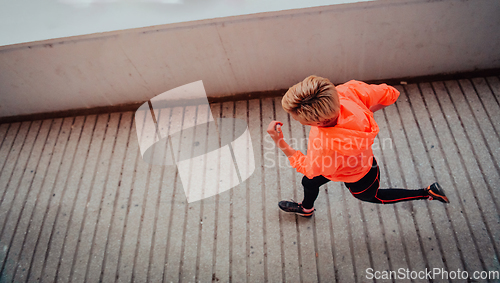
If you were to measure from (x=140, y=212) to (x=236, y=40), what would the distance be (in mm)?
1443

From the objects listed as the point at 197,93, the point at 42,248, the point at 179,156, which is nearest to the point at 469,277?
the point at 179,156

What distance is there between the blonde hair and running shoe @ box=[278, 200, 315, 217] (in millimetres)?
972

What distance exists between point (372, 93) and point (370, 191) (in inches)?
22.0

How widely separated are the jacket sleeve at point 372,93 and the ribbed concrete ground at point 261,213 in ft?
2.86

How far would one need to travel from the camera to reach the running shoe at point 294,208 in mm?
1891

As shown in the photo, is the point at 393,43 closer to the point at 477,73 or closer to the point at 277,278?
the point at 477,73

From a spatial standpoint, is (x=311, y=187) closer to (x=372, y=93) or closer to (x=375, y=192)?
(x=375, y=192)

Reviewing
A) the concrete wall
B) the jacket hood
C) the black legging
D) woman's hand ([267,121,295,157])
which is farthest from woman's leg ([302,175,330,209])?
the concrete wall

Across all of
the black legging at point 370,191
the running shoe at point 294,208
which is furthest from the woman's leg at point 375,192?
the running shoe at point 294,208

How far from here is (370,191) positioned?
155 cm

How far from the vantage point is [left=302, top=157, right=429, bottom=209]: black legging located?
4.94ft

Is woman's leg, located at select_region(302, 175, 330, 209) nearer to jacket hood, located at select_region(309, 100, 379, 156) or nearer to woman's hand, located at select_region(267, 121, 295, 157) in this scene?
woman's hand, located at select_region(267, 121, 295, 157)

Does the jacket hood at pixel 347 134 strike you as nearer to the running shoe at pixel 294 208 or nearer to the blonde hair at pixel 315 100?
the blonde hair at pixel 315 100

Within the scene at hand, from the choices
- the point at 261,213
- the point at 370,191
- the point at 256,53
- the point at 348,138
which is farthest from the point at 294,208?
the point at 256,53
